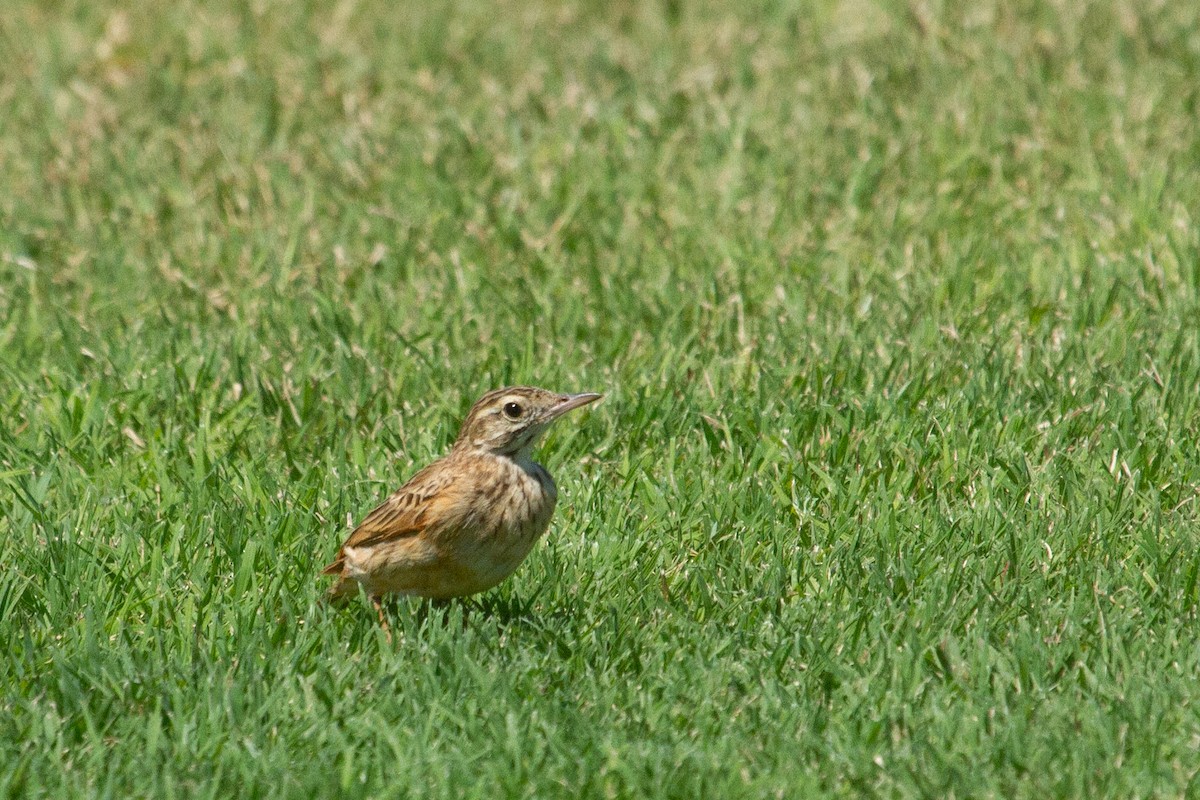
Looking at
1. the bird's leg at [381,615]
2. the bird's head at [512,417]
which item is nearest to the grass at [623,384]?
the bird's leg at [381,615]

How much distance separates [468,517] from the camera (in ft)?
18.9

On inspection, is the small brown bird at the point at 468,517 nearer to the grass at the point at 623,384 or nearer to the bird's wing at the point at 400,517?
the bird's wing at the point at 400,517

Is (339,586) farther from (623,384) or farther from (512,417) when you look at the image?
(623,384)

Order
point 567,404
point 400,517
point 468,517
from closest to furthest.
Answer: point 468,517, point 400,517, point 567,404

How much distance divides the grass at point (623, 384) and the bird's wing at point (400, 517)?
0.79ft

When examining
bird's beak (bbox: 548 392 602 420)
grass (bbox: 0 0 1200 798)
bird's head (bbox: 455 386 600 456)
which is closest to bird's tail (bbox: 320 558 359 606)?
grass (bbox: 0 0 1200 798)

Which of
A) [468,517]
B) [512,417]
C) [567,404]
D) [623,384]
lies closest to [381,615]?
[468,517]

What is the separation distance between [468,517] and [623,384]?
6.58 ft

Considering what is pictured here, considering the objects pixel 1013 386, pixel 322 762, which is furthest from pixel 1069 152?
pixel 322 762

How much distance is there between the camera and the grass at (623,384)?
197 inches

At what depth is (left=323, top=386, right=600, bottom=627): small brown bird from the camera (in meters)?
5.77

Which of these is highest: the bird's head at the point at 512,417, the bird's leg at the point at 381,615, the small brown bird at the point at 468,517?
the bird's head at the point at 512,417

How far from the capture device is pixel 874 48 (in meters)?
11.4

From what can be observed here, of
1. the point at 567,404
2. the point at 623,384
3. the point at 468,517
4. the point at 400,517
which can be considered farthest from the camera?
the point at 623,384
